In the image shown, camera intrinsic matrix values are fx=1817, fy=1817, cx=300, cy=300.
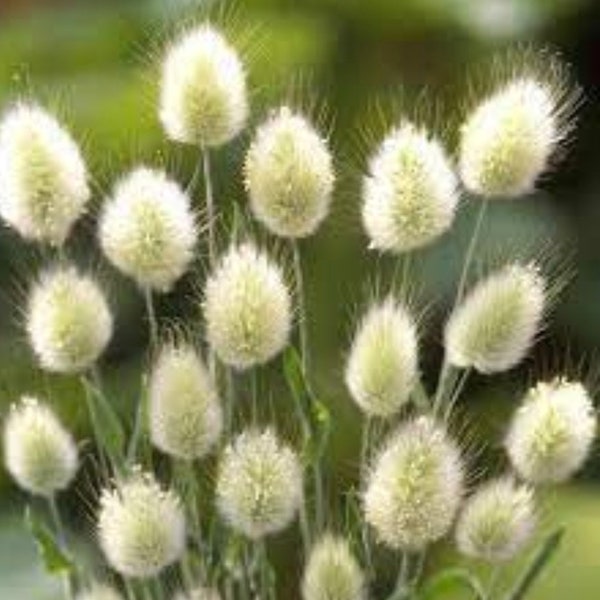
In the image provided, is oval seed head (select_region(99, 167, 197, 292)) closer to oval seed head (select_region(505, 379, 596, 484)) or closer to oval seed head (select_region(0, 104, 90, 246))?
oval seed head (select_region(0, 104, 90, 246))

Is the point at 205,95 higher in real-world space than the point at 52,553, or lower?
higher

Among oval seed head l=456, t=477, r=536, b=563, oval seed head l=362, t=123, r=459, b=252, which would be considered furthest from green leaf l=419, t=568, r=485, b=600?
oval seed head l=362, t=123, r=459, b=252

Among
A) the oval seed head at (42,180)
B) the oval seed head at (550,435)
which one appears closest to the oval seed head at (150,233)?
the oval seed head at (42,180)

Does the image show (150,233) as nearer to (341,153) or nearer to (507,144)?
(507,144)

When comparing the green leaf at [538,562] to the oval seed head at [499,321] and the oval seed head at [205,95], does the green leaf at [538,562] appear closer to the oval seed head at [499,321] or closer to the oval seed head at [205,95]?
the oval seed head at [499,321]

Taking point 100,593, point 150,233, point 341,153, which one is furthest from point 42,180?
point 341,153

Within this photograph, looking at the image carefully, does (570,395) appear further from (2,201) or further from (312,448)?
(2,201)
